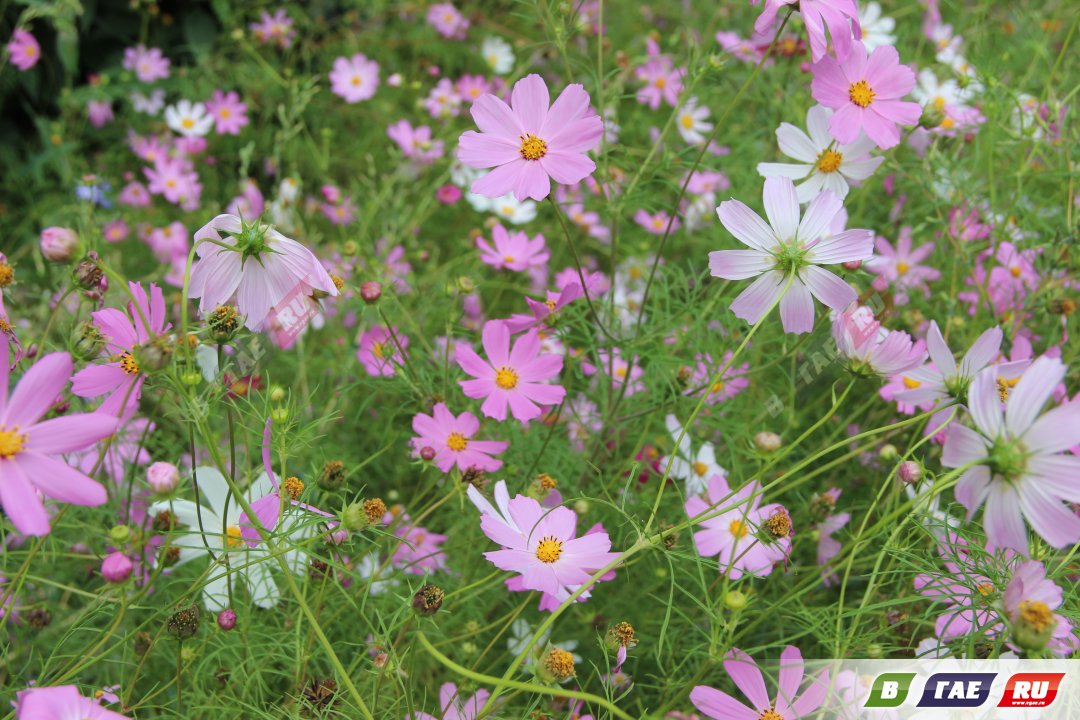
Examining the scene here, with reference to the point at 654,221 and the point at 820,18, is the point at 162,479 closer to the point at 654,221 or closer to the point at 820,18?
the point at 820,18

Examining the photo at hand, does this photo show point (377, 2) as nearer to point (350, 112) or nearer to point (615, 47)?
point (350, 112)

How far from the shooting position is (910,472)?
0.74 meters

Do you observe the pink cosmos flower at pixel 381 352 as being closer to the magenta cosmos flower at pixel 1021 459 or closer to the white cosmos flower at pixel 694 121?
the magenta cosmos flower at pixel 1021 459

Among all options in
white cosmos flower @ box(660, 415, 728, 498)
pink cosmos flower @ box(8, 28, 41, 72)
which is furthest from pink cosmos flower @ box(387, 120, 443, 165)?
white cosmos flower @ box(660, 415, 728, 498)

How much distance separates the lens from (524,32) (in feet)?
6.86

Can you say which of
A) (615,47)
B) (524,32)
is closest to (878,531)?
(615,47)

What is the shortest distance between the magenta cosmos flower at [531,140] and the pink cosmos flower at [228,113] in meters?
1.11

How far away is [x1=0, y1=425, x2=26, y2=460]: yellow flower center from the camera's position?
1.78 ft

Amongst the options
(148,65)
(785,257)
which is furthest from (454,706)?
(148,65)

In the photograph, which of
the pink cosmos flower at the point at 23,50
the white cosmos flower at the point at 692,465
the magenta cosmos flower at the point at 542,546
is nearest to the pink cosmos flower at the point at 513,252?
the white cosmos flower at the point at 692,465

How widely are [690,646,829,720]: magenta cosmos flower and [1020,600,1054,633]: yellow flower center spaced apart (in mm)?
200

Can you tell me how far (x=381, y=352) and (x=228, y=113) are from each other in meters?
Answer: 1.05

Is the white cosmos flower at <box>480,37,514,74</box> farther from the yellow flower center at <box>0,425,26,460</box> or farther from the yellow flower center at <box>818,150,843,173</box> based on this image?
the yellow flower center at <box>0,425,26,460</box>

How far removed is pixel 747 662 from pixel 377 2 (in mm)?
1651
